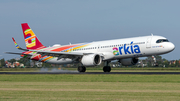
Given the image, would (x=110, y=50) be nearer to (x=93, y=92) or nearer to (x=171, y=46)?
(x=171, y=46)

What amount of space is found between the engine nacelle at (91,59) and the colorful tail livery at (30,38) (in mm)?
14489

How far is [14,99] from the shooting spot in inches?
538

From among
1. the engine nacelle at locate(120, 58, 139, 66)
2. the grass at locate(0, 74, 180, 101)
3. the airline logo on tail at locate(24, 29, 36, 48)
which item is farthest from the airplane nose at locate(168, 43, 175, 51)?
the airline logo on tail at locate(24, 29, 36, 48)

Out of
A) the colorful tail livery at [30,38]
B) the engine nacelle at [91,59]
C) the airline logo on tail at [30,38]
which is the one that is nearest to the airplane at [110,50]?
the engine nacelle at [91,59]

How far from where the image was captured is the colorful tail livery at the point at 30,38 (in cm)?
5409

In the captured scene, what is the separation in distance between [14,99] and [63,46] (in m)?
37.4

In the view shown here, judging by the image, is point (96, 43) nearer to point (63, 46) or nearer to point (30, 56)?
point (63, 46)

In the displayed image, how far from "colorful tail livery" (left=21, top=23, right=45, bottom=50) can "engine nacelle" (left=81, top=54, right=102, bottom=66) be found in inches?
570

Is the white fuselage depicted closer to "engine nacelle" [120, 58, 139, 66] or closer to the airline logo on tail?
"engine nacelle" [120, 58, 139, 66]

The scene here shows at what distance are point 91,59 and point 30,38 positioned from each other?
17.3 m

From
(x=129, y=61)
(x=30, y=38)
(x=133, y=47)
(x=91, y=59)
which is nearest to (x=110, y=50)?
(x=91, y=59)

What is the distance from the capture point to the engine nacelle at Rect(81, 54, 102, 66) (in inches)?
1642

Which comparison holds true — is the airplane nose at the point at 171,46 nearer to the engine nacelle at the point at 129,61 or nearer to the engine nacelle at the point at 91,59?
the engine nacelle at the point at 129,61

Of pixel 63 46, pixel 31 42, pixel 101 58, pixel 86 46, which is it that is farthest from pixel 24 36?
pixel 101 58
